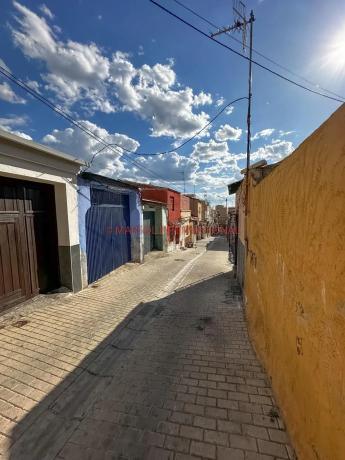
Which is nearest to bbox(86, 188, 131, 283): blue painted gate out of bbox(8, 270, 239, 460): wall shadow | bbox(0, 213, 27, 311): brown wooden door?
bbox(0, 213, 27, 311): brown wooden door

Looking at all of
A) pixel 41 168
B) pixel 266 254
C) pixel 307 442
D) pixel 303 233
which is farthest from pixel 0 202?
pixel 307 442

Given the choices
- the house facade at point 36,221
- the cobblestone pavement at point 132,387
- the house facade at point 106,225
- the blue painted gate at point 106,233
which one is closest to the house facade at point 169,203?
the house facade at point 106,225

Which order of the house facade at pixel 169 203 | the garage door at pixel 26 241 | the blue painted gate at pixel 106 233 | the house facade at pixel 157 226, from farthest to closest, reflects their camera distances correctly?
the house facade at pixel 169 203
the house facade at pixel 157 226
the blue painted gate at pixel 106 233
the garage door at pixel 26 241

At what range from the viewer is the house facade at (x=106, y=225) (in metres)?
7.71

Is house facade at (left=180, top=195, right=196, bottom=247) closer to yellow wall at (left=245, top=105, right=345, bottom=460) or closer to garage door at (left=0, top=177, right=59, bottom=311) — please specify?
garage door at (left=0, top=177, right=59, bottom=311)

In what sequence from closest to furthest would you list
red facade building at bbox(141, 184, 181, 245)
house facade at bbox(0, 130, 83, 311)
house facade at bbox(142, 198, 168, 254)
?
house facade at bbox(0, 130, 83, 311)
house facade at bbox(142, 198, 168, 254)
red facade building at bbox(141, 184, 181, 245)

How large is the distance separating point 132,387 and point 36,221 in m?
5.00

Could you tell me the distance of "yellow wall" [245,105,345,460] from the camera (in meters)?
1.56

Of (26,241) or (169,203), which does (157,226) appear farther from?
(26,241)

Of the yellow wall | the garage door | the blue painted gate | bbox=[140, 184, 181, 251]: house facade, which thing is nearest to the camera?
the yellow wall

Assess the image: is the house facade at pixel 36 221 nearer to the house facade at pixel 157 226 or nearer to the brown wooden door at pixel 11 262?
the brown wooden door at pixel 11 262

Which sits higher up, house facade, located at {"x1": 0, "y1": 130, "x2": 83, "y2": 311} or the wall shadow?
house facade, located at {"x1": 0, "y1": 130, "x2": 83, "y2": 311}

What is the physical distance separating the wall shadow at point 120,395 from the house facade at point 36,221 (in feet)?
9.11

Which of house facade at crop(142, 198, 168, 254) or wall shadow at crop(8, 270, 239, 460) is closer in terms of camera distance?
wall shadow at crop(8, 270, 239, 460)
